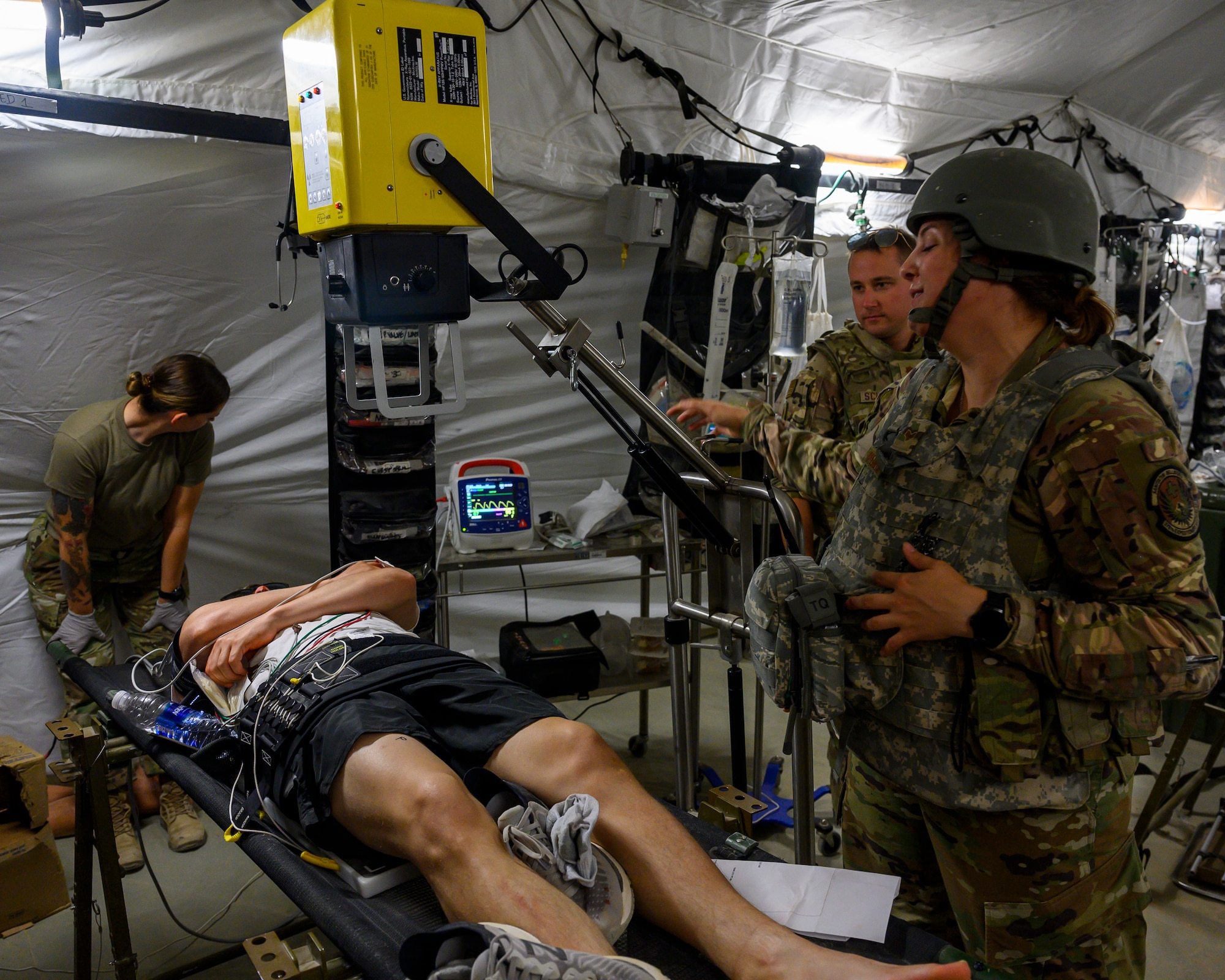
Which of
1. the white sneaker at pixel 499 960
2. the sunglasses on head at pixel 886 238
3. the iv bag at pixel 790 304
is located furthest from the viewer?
the iv bag at pixel 790 304

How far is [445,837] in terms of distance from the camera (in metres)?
1.41

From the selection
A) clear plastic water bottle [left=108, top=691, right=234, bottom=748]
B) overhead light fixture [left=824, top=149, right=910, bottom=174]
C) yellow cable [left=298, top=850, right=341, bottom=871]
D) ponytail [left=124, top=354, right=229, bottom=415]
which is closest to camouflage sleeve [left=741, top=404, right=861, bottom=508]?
yellow cable [left=298, top=850, right=341, bottom=871]

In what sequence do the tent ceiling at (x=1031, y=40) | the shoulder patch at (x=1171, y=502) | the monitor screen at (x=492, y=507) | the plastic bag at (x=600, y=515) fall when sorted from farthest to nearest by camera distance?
the tent ceiling at (x=1031, y=40)
the plastic bag at (x=600, y=515)
the monitor screen at (x=492, y=507)
the shoulder patch at (x=1171, y=502)

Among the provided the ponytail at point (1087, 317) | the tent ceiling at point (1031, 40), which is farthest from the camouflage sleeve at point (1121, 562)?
the tent ceiling at point (1031, 40)

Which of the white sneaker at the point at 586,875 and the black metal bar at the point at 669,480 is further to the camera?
the black metal bar at the point at 669,480

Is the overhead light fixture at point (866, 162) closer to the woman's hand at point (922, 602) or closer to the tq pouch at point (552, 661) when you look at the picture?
the tq pouch at point (552, 661)

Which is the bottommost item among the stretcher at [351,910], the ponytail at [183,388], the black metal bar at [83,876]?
the black metal bar at [83,876]

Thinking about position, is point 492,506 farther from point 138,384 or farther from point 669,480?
point 669,480

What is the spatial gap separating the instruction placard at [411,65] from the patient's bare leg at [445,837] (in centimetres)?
106

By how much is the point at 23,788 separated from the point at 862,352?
2455 mm

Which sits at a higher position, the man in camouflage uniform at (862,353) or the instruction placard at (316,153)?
the instruction placard at (316,153)

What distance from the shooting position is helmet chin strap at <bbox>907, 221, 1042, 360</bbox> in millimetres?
1388

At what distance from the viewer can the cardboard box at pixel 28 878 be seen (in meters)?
1.87

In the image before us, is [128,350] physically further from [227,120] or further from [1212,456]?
[1212,456]
